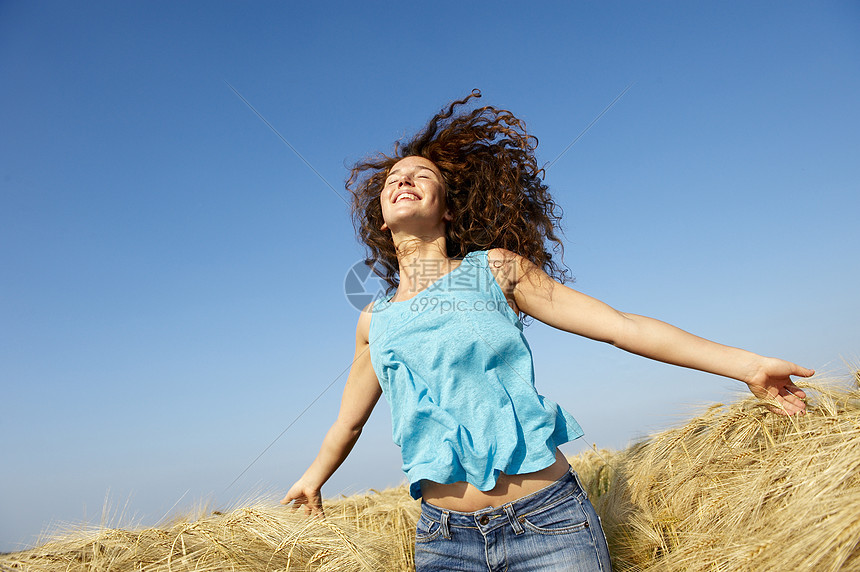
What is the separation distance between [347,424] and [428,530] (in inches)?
33.0

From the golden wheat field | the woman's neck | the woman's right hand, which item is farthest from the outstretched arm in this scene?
the woman's right hand

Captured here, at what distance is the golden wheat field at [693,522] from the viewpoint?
1590mm

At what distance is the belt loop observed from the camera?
2082 mm

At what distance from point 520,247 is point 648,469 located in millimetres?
1372

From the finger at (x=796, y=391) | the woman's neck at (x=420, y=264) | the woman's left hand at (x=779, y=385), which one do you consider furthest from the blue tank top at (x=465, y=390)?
the finger at (x=796, y=391)

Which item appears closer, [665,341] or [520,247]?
[665,341]

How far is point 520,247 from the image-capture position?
318 cm

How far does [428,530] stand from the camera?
7.43 ft

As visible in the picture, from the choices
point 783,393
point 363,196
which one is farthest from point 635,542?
point 363,196

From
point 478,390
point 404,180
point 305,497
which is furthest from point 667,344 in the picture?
point 305,497

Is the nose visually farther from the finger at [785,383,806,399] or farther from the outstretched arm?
the finger at [785,383,806,399]

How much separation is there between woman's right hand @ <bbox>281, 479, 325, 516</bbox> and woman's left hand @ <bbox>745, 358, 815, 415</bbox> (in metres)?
2.19

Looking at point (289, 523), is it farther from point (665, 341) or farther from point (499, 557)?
point (665, 341)

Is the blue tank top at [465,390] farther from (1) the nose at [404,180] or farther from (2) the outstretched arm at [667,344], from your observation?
(1) the nose at [404,180]
